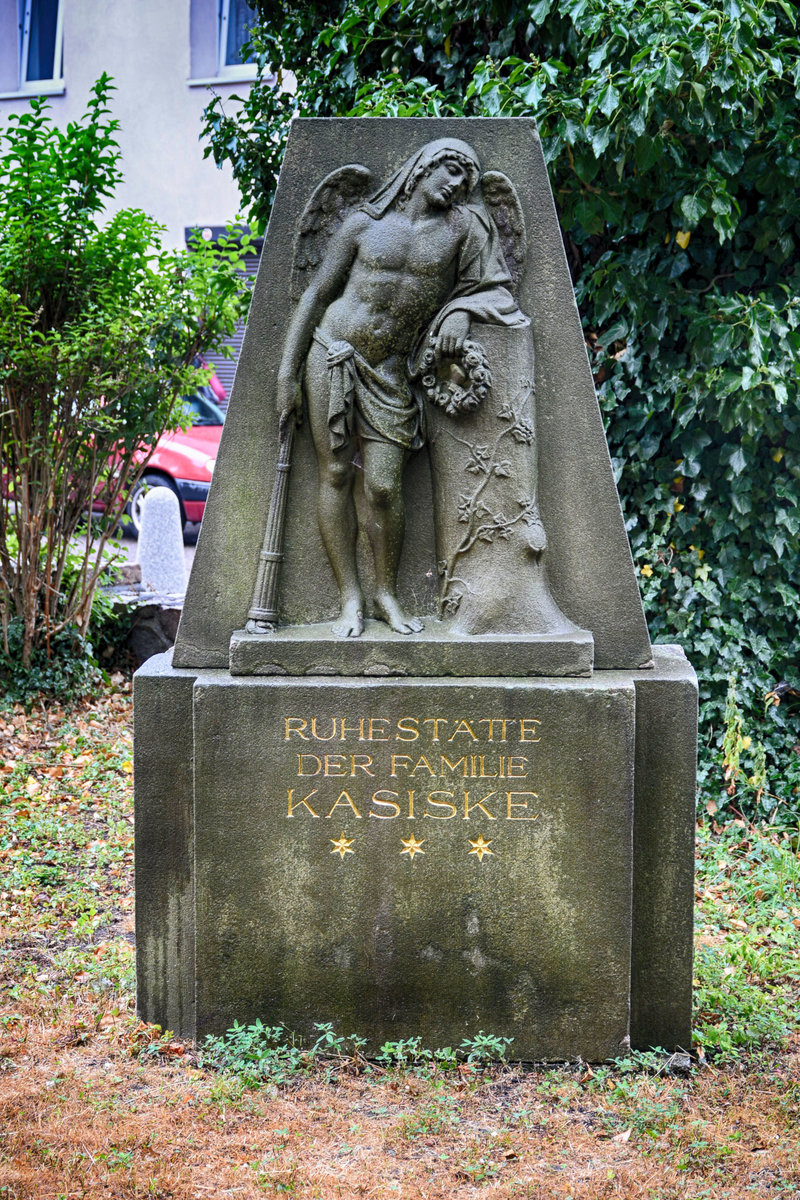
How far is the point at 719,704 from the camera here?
20.7 ft

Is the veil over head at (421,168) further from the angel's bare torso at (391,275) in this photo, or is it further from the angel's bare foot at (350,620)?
the angel's bare foot at (350,620)

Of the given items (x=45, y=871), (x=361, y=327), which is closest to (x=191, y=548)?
(x=45, y=871)

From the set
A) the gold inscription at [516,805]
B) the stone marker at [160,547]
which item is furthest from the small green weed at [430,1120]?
the stone marker at [160,547]

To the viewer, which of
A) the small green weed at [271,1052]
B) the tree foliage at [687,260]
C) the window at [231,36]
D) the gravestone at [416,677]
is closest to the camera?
the small green weed at [271,1052]

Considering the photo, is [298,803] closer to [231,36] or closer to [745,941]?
[745,941]

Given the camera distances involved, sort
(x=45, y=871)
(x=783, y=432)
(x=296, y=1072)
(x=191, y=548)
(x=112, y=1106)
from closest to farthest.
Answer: (x=112, y=1106), (x=296, y=1072), (x=45, y=871), (x=783, y=432), (x=191, y=548)

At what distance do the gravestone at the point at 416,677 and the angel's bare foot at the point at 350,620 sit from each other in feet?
0.04

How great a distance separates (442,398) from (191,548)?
1102cm

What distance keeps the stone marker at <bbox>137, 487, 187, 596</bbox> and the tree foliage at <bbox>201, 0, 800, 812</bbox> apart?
474cm

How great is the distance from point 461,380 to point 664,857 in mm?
1709

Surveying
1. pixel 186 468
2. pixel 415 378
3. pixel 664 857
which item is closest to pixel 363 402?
pixel 415 378

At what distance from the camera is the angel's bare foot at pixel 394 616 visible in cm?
405

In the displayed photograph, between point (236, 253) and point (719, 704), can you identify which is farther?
point (236, 253)

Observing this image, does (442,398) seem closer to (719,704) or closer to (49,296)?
(719,704)
